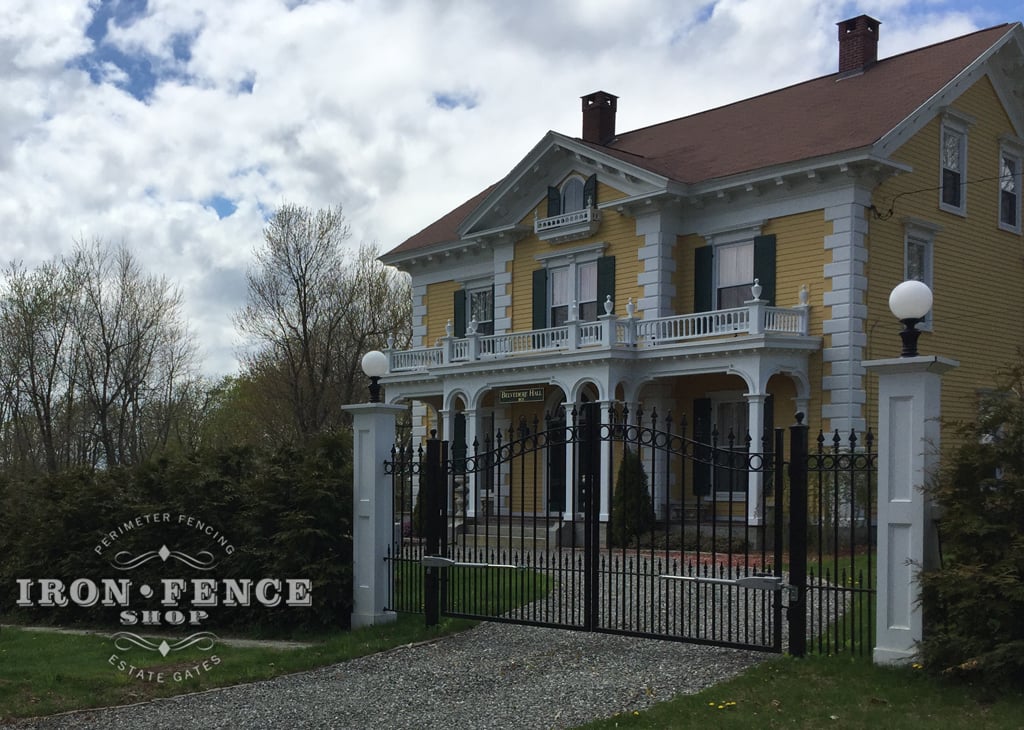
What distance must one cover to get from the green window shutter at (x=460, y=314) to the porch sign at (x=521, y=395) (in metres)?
3.95

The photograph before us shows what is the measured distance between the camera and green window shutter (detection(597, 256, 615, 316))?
25.1m

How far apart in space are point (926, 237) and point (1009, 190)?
12.7 feet

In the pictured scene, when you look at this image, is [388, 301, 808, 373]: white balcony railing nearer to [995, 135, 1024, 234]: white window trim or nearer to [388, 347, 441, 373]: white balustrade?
[388, 347, 441, 373]: white balustrade

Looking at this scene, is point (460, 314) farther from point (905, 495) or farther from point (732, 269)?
point (905, 495)

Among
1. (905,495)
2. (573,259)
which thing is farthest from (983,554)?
(573,259)

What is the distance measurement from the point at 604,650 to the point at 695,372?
40.0ft

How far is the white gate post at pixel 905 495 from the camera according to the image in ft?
28.8

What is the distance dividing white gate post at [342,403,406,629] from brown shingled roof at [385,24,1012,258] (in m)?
12.2

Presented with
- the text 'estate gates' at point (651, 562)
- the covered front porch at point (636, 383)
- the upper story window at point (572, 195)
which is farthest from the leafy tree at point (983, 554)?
the upper story window at point (572, 195)

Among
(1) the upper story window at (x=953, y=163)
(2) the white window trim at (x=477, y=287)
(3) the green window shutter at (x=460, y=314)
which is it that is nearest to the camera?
(1) the upper story window at (x=953, y=163)

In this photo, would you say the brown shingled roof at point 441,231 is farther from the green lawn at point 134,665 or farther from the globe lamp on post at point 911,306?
the globe lamp on post at point 911,306

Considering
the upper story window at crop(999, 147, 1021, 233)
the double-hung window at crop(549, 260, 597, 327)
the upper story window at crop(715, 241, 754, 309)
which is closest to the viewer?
the upper story window at crop(715, 241, 754, 309)

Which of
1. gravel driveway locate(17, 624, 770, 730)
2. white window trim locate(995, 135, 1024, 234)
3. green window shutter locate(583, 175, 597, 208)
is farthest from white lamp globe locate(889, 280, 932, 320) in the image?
white window trim locate(995, 135, 1024, 234)

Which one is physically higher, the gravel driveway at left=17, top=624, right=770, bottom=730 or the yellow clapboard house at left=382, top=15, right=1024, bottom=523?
the yellow clapboard house at left=382, top=15, right=1024, bottom=523
